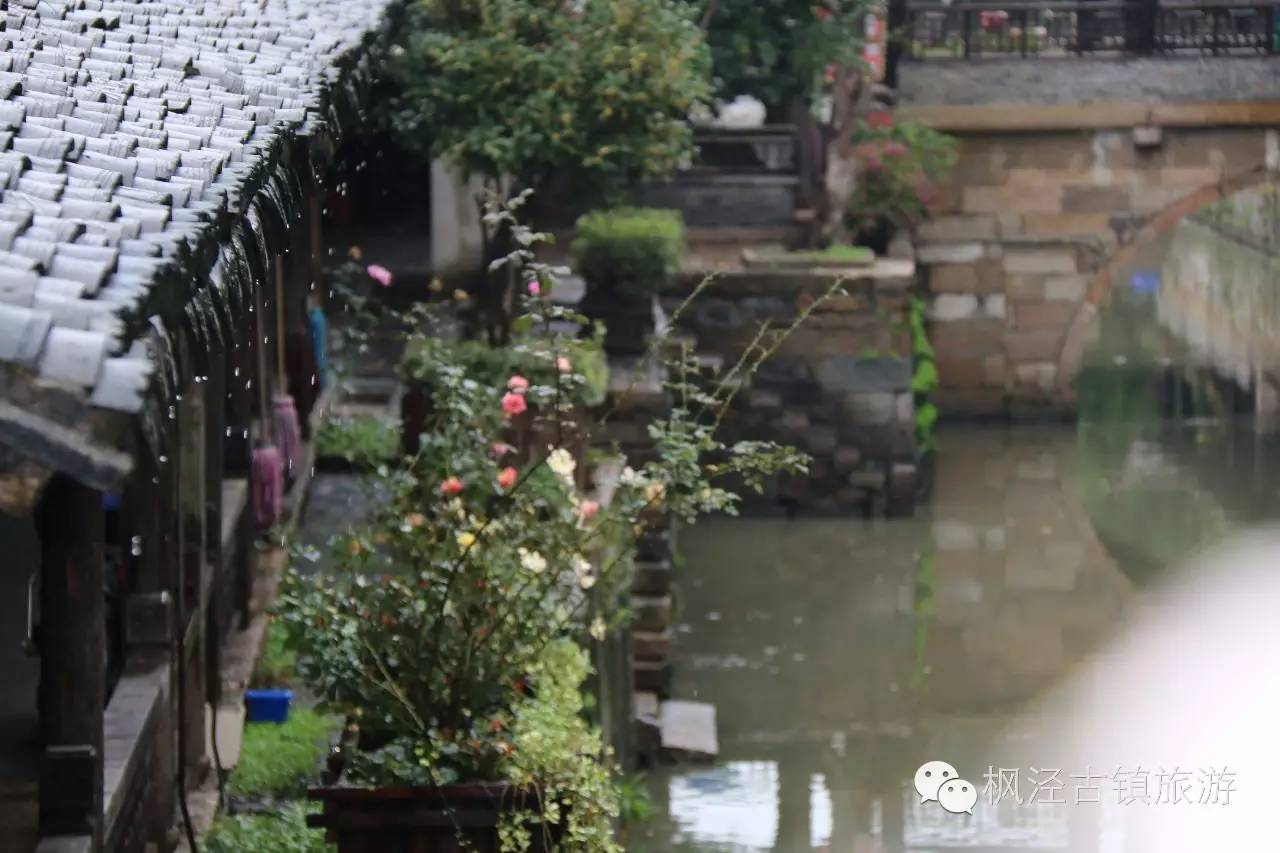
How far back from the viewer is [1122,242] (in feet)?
63.5

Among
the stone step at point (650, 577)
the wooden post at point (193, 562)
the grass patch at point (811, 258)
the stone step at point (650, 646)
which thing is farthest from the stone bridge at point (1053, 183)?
the wooden post at point (193, 562)

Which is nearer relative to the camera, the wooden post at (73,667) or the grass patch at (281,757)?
the wooden post at (73,667)

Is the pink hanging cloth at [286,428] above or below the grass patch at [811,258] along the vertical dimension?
below

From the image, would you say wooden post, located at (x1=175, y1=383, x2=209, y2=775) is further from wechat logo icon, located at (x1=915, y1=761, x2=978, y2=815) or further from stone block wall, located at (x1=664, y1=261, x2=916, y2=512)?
stone block wall, located at (x1=664, y1=261, x2=916, y2=512)

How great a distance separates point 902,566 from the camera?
1518 cm

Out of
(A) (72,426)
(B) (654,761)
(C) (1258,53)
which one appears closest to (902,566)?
(B) (654,761)

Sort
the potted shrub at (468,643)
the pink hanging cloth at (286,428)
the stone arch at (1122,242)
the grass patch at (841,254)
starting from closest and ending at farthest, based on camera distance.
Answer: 1. the potted shrub at (468,643)
2. the pink hanging cloth at (286,428)
3. the grass patch at (841,254)
4. the stone arch at (1122,242)

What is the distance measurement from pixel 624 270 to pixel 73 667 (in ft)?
33.4

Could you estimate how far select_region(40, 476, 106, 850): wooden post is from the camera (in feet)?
12.0

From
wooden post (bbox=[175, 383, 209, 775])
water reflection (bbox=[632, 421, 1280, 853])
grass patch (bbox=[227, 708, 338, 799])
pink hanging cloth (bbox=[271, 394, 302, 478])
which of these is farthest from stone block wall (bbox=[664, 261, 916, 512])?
wooden post (bbox=[175, 383, 209, 775])

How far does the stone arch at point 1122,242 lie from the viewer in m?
19.2

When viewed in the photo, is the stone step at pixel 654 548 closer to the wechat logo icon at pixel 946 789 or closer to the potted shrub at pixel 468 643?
the wechat logo icon at pixel 946 789

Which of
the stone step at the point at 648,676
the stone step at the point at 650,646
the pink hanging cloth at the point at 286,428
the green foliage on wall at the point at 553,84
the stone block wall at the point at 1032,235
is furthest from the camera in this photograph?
the stone block wall at the point at 1032,235

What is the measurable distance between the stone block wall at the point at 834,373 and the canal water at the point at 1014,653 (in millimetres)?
366
